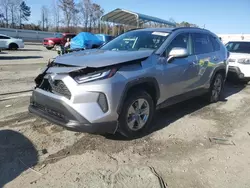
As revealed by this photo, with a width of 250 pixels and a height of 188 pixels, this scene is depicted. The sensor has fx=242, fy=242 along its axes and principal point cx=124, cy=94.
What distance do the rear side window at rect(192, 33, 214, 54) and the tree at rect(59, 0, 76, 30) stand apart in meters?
53.3

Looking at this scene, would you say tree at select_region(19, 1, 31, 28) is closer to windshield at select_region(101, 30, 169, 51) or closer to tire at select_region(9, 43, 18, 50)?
tire at select_region(9, 43, 18, 50)

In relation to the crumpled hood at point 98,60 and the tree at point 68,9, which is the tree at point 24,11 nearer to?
the tree at point 68,9

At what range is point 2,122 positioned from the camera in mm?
4336

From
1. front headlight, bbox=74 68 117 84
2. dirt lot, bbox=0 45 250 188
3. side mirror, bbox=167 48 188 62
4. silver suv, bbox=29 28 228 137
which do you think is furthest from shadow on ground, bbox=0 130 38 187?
side mirror, bbox=167 48 188 62

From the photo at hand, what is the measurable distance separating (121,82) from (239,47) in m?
7.84

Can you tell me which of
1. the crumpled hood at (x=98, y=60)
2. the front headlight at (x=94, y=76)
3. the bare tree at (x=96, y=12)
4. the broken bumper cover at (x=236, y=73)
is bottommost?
the broken bumper cover at (x=236, y=73)

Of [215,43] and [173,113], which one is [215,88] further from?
[173,113]

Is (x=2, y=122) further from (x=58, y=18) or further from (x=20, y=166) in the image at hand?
(x=58, y=18)

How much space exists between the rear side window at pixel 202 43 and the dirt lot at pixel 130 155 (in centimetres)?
147

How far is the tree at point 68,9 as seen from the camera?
2169 inches

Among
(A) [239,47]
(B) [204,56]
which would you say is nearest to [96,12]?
(A) [239,47]

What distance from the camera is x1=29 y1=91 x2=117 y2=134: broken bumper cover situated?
3209mm

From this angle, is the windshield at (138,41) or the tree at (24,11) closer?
the windshield at (138,41)

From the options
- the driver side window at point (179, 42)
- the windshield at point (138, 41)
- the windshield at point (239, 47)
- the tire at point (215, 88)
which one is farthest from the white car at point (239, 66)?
the windshield at point (138, 41)
